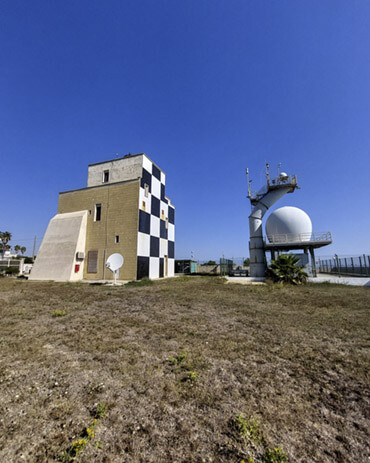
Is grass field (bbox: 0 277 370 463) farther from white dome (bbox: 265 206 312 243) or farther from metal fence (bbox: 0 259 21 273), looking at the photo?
metal fence (bbox: 0 259 21 273)

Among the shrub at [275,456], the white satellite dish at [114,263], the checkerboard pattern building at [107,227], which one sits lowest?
the shrub at [275,456]

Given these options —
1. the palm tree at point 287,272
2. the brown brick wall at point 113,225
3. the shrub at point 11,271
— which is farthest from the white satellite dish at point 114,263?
the shrub at point 11,271

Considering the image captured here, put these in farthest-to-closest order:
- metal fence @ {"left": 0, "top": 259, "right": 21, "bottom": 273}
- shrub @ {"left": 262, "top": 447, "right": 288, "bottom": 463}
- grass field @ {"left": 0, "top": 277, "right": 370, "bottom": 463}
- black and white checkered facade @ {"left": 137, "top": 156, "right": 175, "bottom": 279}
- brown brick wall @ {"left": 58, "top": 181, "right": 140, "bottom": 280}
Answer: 1. metal fence @ {"left": 0, "top": 259, "right": 21, "bottom": 273}
2. black and white checkered facade @ {"left": 137, "top": 156, "right": 175, "bottom": 279}
3. brown brick wall @ {"left": 58, "top": 181, "right": 140, "bottom": 280}
4. grass field @ {"left": 0, "top": 277, "right": 370, "bottom": 463}
5. shrub @ {"left": 262, "top": 447, "right": 288, "bottom": 463}

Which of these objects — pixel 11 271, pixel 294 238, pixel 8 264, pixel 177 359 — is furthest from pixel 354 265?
pixel 8 264

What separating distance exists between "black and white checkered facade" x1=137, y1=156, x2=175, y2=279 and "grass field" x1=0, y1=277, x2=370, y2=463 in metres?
15.4

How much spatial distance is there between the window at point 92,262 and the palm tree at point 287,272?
17327mm

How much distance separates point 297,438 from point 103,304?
8119 millimetres

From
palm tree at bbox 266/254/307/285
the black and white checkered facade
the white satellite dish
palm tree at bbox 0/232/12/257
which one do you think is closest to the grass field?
the white satellite dish

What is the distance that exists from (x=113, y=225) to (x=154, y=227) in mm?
4666

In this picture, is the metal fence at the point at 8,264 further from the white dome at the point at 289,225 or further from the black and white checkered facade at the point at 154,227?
the white dome at the point at 289,225

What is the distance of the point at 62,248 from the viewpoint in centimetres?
2112

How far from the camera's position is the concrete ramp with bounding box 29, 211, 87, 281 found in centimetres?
2011

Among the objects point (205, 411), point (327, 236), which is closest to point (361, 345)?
point (205, 411)

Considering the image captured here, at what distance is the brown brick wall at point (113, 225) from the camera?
1989cm
